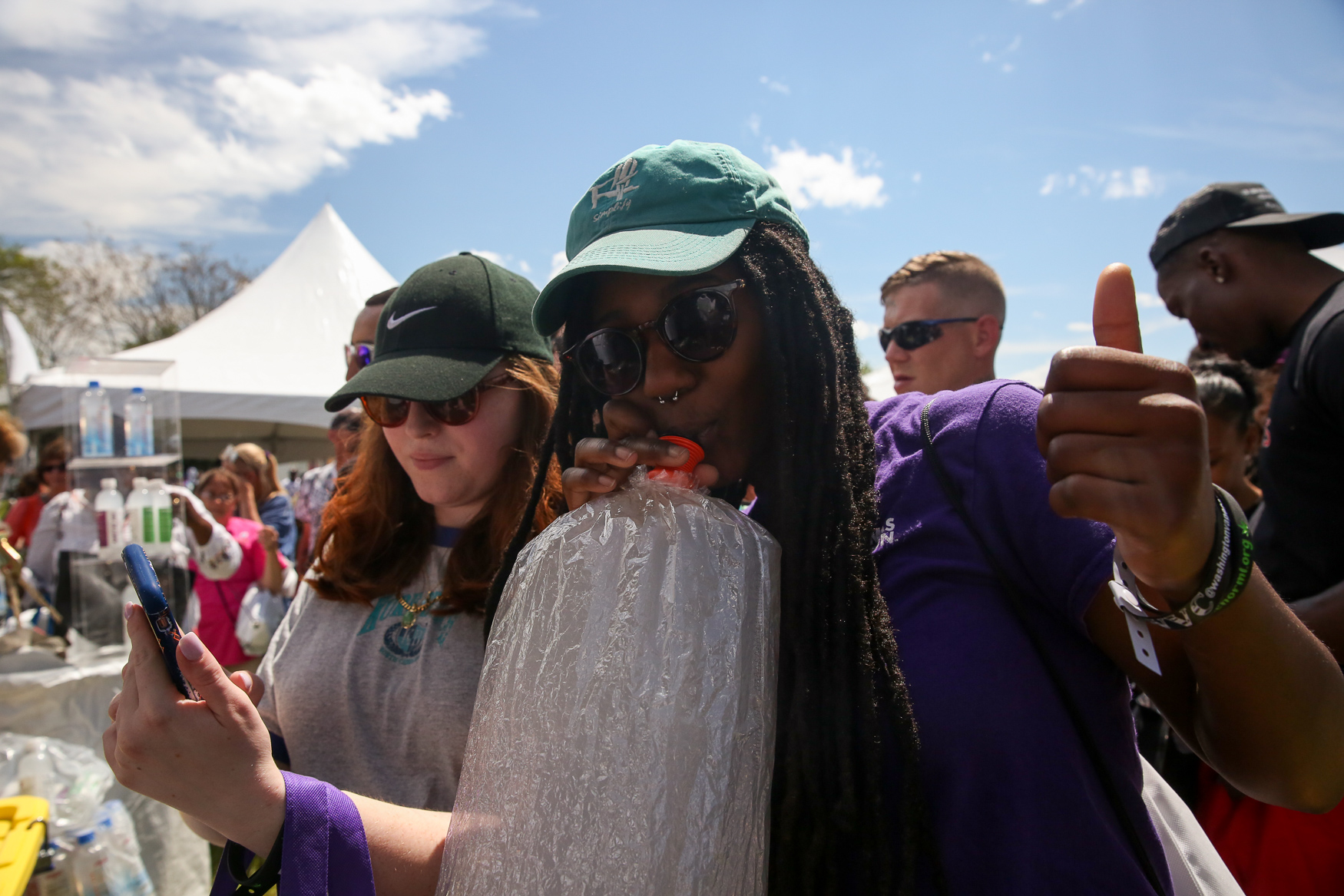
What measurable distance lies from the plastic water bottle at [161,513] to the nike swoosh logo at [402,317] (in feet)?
9.53

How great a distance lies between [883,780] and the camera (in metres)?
0.88

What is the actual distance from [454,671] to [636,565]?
2.37 feet

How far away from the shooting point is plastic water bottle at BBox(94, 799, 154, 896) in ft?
8.91

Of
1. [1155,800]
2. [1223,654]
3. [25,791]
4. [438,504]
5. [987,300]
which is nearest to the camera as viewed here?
[1223,654]

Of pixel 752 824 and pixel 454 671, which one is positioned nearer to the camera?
pixel 752 824

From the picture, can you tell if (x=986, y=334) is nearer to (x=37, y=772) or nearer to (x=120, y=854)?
(x=120, y=854)

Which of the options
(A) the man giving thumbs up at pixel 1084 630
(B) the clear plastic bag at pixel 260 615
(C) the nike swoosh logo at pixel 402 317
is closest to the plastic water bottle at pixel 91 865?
(B) the clear plastic bag at pixel 260 615

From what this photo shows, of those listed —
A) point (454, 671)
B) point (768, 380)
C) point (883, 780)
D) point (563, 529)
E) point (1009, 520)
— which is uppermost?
point (768, 380)

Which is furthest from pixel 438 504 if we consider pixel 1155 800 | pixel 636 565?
pixel 1155 800

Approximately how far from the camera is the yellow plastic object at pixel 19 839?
1928 millimetres

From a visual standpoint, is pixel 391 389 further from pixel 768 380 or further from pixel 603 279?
pixel 768 380

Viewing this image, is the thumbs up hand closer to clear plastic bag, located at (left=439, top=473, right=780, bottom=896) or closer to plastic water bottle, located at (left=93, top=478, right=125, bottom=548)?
clear plastic bag, located at (left=439, top=473, right=780, bottom=896)

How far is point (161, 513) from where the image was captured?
3.81m

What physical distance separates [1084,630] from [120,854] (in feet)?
11.3
